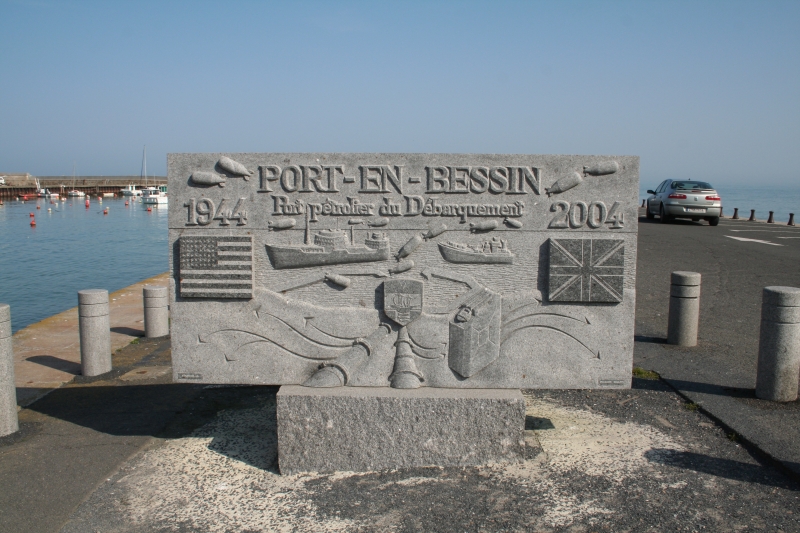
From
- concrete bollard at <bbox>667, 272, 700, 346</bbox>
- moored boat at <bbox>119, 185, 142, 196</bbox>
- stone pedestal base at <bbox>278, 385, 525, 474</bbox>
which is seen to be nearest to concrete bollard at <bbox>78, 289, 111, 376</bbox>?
stone pedestal base at <bbox>278, 385, 525, 474</bbox>

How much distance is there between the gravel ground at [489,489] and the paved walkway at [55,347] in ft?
8.34

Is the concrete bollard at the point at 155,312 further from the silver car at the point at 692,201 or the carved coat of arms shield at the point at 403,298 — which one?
the silver car at the point at 692,201

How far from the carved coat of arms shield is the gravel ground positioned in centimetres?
122

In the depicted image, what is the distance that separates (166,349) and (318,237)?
4651mm

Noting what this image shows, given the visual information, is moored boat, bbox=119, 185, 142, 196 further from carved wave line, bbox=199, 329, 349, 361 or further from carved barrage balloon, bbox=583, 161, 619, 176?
carved barrage balloon, bbox=583, 161, 619, 176

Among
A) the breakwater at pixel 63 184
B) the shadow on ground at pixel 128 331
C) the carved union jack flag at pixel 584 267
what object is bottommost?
the shadow on ground at pixel 128 331

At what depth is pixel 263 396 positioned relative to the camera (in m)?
6.71

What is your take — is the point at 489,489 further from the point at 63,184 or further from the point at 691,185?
the point at 63,184

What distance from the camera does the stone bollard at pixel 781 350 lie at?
6059mm

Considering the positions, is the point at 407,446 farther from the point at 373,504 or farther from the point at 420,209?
the point at 420,209

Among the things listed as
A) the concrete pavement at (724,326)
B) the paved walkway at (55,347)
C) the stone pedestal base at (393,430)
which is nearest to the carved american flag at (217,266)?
the stone pedestal base at (393,430)

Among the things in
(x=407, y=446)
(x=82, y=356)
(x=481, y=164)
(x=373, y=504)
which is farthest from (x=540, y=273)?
(x=82, y=356)

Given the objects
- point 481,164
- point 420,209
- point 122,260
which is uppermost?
point 481,164

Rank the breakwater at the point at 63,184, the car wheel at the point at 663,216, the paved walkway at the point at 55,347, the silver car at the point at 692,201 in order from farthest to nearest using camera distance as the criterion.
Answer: the breakwater at the point at 63,184, the car wheel at the point at 663,216, the silver car at the point at 692,201, the paved walkway at the point at 55,347
